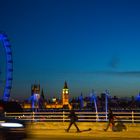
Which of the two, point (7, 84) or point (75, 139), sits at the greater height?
point (7, 84)

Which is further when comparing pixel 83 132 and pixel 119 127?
pixel 119 127

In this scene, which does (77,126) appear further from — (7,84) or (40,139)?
(7,84)

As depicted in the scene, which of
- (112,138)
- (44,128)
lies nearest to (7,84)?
(44,128)

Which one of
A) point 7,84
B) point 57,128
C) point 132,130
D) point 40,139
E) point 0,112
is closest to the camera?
point 0,112

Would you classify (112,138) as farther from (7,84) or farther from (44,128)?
(7,84)

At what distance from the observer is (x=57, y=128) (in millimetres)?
33312

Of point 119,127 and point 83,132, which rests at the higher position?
point 119,127

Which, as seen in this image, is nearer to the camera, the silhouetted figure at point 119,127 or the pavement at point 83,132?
the pavement at point 83,132

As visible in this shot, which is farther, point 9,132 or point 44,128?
point 44,128

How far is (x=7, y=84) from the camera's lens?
6134 cm

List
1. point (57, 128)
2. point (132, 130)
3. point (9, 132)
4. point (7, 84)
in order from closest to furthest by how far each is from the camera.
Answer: point (9, 132) → point (132, 130) → point (57, 128) → point (7, 84)

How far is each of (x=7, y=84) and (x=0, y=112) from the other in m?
41.6

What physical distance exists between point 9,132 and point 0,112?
1.46 metres

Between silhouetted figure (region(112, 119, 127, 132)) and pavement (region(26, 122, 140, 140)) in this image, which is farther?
silhouetted figure (region(112, 119, 127, 132))
